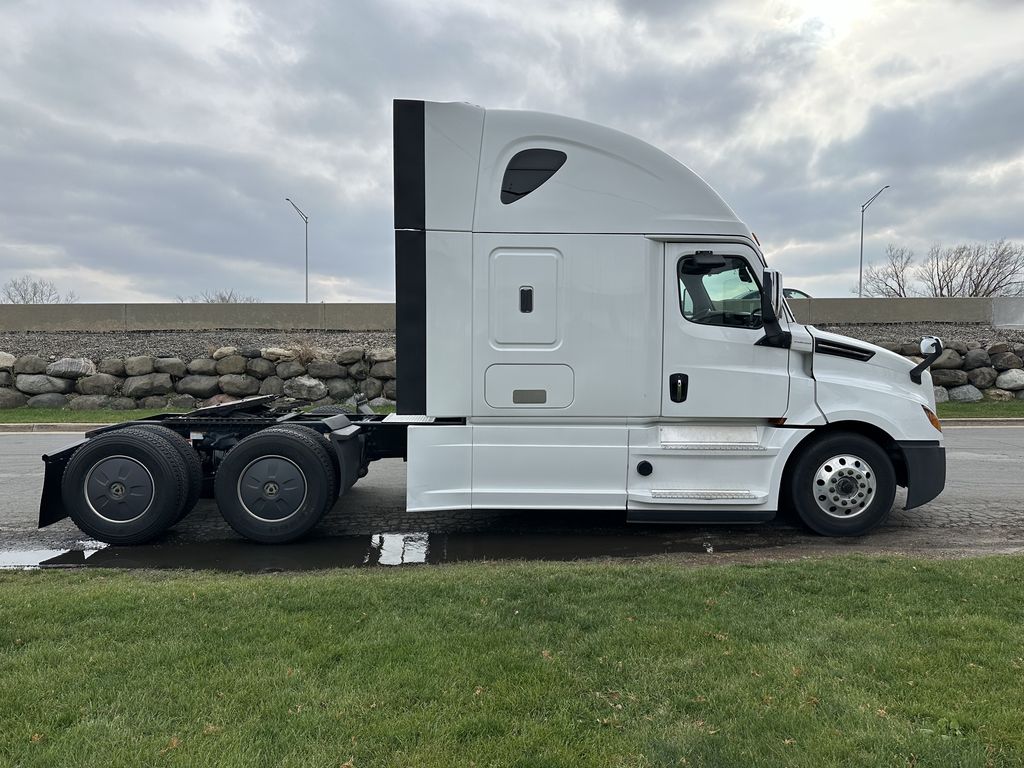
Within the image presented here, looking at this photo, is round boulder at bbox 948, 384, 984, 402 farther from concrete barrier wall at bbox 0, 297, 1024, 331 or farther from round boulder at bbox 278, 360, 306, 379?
round boulder at bbox 278, 360, 306, 379

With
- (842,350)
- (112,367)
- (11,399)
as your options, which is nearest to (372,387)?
(112,367)

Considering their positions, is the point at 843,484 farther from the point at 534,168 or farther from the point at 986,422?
the point at 986,422

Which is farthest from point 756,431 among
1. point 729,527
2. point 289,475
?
point 289,475

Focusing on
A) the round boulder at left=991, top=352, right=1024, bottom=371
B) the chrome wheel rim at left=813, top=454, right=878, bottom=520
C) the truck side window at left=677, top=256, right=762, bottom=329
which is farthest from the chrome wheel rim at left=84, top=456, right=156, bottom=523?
the round boulder at left=991, top=352, right=1024, bottom=371

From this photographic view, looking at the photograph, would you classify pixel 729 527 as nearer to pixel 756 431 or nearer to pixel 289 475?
pixel 756 431

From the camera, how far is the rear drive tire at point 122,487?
5695 mm

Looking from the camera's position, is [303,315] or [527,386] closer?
[527,386]

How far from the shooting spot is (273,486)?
577 centimetres

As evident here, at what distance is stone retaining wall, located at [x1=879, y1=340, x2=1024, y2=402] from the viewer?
17.7m

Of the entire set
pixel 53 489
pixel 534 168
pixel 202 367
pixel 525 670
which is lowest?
pixel 525 670

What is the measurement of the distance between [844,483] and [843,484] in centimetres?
1

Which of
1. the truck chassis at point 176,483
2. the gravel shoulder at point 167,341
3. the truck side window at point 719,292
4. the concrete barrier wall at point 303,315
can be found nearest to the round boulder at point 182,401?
the gravel shoulder at point 167,341

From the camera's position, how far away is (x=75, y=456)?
5.73 m

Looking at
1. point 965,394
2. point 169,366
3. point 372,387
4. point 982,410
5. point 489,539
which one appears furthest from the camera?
point 965,394
